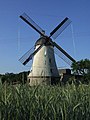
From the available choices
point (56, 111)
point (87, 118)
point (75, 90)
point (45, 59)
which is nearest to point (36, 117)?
point (56, 111)

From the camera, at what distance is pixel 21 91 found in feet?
14.6

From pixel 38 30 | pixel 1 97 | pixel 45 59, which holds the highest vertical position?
pixel 38 30

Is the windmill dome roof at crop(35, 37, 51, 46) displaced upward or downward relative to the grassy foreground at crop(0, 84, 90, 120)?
upward

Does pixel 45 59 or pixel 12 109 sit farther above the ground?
pixel 45 59

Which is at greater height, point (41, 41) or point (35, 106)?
point (41, 41)

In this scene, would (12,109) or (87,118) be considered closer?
(12,109)

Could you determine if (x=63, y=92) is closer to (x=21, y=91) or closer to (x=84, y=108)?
(x=84, y=108)

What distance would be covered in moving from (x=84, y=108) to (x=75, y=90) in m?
0.68

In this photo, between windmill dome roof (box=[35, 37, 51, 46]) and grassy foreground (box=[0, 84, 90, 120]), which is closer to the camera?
grassy foreground (box=[0, 84, 90, 120])

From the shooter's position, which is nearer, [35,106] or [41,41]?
[35,106]

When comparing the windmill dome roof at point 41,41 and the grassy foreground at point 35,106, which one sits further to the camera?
the windmill dome roof at point 41,41

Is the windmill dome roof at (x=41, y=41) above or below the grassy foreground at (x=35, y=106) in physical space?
above

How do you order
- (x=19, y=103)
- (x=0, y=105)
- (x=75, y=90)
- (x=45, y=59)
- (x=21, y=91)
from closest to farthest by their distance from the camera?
1. (x=0, y=105)
2. (x=19, y=103)
3. (x=21, y=91)
4. (x=75, y=90)
5. (x=45, y=59)

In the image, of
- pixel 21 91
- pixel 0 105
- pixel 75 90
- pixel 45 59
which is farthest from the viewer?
pixel 45 59
